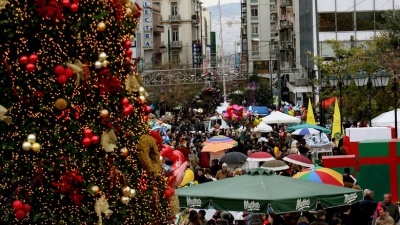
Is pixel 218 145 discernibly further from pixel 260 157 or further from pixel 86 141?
pixel 86 141

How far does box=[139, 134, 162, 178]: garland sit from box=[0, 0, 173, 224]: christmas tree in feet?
0.57

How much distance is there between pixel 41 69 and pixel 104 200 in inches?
50.8

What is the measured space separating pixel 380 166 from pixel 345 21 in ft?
137

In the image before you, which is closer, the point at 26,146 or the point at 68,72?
the point at 26,146

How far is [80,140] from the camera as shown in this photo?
8508 mm

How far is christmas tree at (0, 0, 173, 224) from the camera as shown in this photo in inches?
327

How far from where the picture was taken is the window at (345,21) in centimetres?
5891

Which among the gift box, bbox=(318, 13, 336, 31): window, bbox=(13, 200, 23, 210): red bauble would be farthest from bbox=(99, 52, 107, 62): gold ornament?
bbox=(318, 13, 336, 31): window

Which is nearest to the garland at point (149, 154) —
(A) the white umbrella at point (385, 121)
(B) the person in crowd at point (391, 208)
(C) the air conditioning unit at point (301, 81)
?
(B) the person in crowd at point (391, 208)

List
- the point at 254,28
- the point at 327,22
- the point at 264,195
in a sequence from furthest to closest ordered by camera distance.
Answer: the point at 254,28 < the point at 327,22 < the point at 264,195

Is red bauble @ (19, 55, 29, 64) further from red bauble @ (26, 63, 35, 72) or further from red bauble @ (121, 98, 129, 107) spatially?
red bauble @ (121, 98, 129, 107)

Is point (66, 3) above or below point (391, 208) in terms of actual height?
above

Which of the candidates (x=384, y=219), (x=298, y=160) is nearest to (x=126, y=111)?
(x=384, y=219)

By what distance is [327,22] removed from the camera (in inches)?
2319
